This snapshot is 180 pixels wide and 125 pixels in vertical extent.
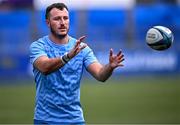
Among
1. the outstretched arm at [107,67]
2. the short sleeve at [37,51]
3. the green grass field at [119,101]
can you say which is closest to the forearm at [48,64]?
the short sleeve at [37,51]

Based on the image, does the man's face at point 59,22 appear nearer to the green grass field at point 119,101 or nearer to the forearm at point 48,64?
the forearm at point 48,64

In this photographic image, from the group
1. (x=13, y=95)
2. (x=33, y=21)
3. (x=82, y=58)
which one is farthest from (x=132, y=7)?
(x=82, y=58)

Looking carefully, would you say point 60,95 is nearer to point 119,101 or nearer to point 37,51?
point 37,51

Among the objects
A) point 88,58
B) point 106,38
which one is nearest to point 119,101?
point 106,38

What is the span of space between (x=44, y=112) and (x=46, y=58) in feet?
2.26

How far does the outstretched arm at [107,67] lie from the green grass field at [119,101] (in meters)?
6.10

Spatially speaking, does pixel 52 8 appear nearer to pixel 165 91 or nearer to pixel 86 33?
pixel 165 91

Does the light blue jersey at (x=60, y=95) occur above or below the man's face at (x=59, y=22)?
below

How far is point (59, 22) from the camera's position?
8.88m

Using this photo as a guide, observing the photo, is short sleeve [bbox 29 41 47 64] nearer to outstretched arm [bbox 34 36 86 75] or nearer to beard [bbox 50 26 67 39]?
outstretched arm [bbox 34 36 86 75]

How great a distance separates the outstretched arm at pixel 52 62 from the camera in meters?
8.48

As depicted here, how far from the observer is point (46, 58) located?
885 centimetres

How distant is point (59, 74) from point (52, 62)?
0.27 meters

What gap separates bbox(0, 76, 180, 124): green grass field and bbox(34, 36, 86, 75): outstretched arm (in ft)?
21.7
